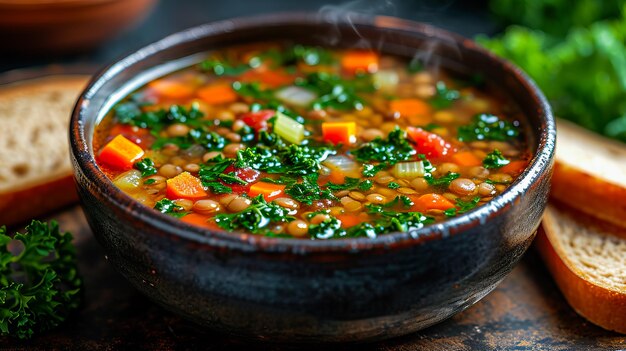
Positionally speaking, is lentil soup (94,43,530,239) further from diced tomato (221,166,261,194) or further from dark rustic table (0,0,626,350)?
dark rustic table (0,0,626,350)

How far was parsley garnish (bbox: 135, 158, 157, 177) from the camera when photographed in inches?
126

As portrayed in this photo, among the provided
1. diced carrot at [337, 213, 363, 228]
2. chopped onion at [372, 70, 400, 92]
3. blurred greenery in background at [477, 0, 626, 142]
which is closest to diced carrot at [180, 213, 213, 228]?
diced carrot at [337, 213, 363, 228]

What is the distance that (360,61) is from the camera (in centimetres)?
426

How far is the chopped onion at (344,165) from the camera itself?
127 inches

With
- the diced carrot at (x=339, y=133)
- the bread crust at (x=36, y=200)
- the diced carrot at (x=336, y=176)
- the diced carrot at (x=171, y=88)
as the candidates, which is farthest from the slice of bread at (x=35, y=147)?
the diced carrot at (x=336, y=176)

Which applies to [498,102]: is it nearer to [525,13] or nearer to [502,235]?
[502,235]

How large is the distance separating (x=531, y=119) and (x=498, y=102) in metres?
0.37

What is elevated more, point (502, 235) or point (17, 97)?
point (502, 235)

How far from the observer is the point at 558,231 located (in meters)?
3.64

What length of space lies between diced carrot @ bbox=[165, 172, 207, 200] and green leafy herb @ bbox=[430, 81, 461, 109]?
4.55ft

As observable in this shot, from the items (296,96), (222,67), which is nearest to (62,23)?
(222,67)

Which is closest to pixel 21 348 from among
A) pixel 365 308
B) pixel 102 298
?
pixel 102 298

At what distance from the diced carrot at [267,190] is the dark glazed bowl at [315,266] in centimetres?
52

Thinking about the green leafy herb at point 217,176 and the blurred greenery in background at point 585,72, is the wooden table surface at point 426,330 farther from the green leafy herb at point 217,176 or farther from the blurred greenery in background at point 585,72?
the blurred greenery in background at point 585,72
